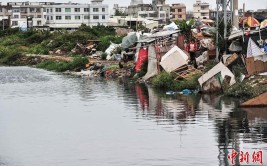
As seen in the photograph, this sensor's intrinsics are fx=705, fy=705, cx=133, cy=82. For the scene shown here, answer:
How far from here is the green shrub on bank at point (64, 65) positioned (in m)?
42.4

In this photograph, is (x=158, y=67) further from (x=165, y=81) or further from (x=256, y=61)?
(x=256, y=61)

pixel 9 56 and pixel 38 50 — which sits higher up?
pixel 38 50

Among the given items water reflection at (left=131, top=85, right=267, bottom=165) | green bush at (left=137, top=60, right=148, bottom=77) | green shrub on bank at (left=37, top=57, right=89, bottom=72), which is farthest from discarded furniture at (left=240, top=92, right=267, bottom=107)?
green shrub on bank at (left=37, top=57, right=89, bottom=72)

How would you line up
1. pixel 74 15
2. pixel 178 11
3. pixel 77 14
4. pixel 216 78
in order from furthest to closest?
pixel 178 11 < pixel 77 14 < pixel 74 15 < pixel 216 78

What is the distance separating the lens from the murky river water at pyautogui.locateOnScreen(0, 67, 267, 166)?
1414 centimetres

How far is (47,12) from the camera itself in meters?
97.2

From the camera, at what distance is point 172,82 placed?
27.7m

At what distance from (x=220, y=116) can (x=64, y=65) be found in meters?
25.7

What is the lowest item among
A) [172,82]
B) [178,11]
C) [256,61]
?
[172,82]

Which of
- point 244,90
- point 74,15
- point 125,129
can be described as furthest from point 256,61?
point 74,15

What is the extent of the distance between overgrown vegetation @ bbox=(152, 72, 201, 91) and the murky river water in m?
0.77

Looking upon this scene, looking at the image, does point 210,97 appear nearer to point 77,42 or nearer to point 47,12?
point 77,42

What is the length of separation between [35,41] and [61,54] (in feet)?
43.1

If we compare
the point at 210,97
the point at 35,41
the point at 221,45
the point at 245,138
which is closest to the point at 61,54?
the point at 35,41
